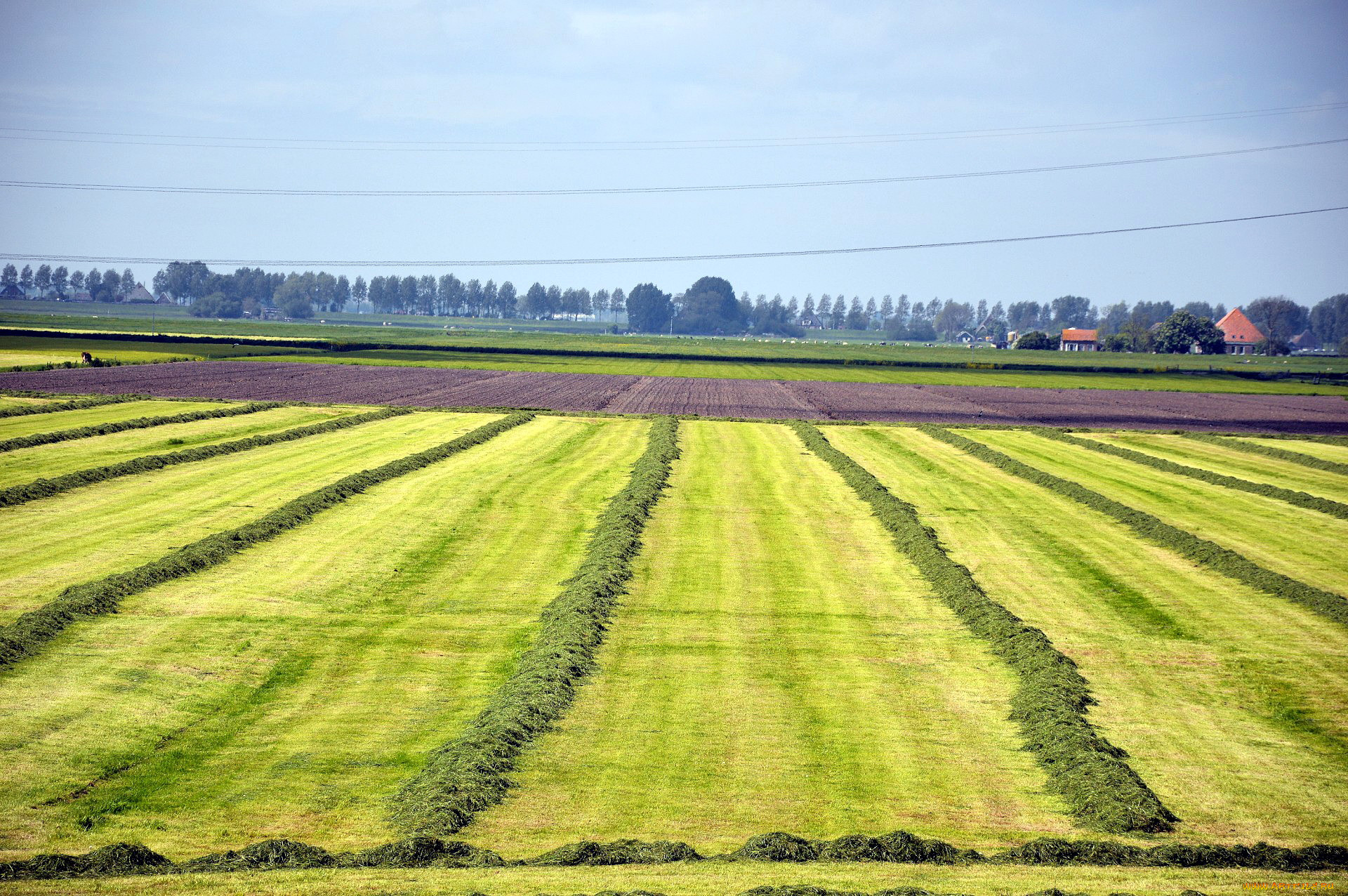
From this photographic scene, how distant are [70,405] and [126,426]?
9.09 metres

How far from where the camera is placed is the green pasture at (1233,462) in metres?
42.3

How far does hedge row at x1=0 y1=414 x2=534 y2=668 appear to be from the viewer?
18219mm

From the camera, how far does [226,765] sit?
14469 mm

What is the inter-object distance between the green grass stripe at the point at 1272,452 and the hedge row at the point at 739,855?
40341mm

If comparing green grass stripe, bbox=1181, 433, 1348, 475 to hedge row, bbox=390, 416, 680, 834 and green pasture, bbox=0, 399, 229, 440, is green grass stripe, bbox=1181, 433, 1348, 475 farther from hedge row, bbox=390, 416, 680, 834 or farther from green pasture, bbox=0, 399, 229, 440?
green pasture, bbox=0, 399, 229, 440

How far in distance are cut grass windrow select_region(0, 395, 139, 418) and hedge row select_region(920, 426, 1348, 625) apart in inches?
1676

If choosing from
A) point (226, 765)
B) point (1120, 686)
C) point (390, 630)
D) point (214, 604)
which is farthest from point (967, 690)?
point (214, 604)

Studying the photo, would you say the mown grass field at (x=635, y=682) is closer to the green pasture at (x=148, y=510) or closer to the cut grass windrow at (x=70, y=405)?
the green pasture at (x=148, y=510)

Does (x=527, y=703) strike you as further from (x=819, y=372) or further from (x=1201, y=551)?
(x=819, y=372)

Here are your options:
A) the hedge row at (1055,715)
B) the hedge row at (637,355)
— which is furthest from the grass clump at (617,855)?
the hedge row at (637,355)

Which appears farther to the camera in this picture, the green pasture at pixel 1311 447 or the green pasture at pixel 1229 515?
the green pasture at pixel 1311 447

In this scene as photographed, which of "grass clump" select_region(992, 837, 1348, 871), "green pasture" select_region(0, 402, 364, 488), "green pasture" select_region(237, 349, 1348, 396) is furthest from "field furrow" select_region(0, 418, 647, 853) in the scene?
"green pasture" select_region(237, 349, 1348, 396)

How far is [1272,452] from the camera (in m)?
52.9

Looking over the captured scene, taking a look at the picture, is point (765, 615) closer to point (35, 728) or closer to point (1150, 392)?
point (35, 728)
